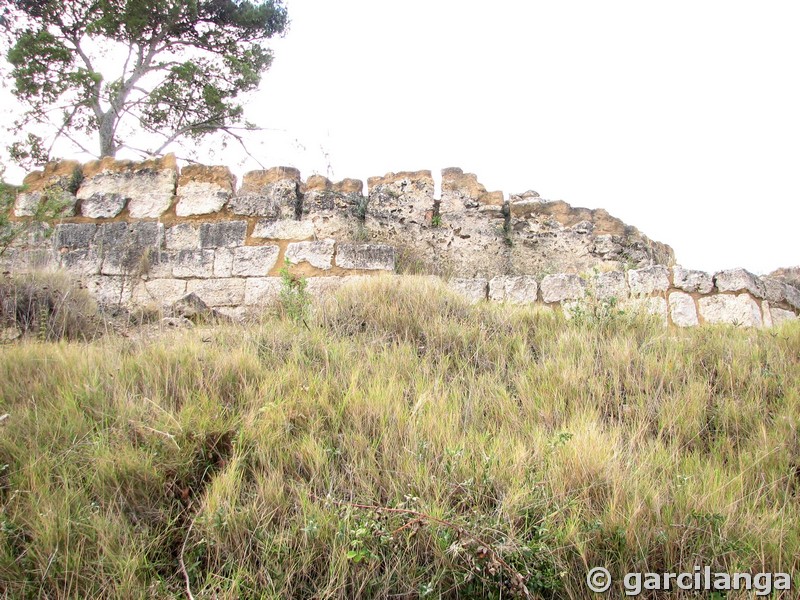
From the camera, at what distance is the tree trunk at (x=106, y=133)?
36.2ft

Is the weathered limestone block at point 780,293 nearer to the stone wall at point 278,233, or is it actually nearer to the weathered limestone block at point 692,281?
the stone wall at point 278,233

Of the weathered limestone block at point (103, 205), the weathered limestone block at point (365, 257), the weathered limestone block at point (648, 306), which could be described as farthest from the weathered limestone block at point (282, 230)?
the weathered limestone block at point (648, 306)

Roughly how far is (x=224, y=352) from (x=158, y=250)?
3303 millimetres

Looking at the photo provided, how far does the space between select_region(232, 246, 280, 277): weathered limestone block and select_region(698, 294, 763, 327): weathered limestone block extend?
14.5 feet

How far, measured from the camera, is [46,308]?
4582 mm

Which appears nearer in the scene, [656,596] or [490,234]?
[656,596]

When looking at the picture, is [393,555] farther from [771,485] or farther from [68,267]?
[68,267]

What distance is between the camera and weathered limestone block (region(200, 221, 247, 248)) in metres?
6.03

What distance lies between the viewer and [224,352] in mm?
3330

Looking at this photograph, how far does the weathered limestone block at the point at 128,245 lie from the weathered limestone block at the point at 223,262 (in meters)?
0.70

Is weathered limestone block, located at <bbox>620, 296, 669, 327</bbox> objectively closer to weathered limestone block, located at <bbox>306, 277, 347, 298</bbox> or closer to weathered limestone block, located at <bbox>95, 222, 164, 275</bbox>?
weathered limestone block, located at <bbox>306, 277, 347, 298</bbox>

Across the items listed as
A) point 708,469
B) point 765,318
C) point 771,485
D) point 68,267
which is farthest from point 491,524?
point 68,267

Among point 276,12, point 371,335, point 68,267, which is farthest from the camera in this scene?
point 276,12

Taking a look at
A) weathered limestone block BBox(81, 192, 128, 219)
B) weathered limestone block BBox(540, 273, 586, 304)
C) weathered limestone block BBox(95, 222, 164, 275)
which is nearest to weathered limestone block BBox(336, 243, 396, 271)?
weathered limestone block BBox(540, 273, 586, 304)
